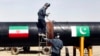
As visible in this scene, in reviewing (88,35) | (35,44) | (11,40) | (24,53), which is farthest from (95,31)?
(24,53)

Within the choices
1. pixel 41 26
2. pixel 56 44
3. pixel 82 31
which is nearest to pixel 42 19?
pixel 41 26

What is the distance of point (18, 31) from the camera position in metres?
25.0

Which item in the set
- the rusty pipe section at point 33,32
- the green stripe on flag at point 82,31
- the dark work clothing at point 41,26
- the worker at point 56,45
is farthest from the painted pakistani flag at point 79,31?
the dark work clothing at point 41,26

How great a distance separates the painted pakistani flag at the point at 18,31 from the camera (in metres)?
24.9

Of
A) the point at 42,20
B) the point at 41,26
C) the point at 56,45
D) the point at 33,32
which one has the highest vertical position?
the point at 42,20

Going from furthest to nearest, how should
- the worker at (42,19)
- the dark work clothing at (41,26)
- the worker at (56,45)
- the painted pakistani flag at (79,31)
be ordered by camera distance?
the painted pakistani flag at (79,31) < the dark work clothing at (41,26) < the worker at (42,19) < the worker at (56,45)

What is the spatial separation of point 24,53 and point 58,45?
822 inches

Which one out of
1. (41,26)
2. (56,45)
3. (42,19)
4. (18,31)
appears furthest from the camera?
(18,31)

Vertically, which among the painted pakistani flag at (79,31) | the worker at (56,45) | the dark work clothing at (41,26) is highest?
the dark work clothing at (41,26)

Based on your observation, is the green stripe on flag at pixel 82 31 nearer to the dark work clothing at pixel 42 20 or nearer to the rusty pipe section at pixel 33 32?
the rusty pipe section at pixel 33 32

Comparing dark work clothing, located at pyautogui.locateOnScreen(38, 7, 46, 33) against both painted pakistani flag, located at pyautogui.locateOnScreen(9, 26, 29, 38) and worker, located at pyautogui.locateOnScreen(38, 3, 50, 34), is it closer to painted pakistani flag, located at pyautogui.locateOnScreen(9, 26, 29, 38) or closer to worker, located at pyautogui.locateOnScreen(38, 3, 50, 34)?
worker, located at pyautogui.locateOnScreen(38, 3, 50, 34)

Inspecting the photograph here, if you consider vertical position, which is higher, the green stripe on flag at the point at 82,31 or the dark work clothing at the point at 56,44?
the green stripe on flag at the point at 82,31

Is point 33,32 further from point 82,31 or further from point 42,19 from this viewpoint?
point 82,31

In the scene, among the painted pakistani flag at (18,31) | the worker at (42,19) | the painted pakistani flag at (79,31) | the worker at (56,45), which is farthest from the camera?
the painted pakistani flag at (79,31)
